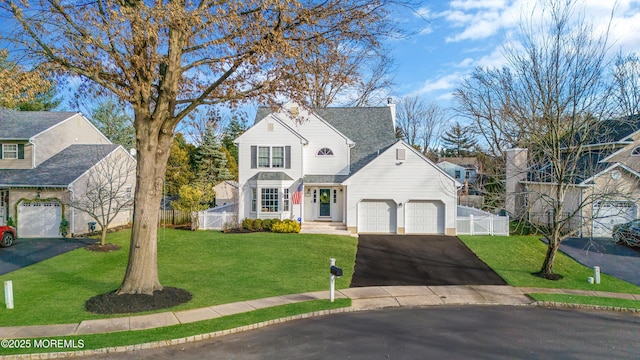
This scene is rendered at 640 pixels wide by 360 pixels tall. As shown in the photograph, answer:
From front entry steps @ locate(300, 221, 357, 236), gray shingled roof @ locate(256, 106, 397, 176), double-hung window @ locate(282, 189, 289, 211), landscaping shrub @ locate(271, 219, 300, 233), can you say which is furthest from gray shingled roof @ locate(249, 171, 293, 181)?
gray shingled roof @ locate(256, 106, 397, 176)

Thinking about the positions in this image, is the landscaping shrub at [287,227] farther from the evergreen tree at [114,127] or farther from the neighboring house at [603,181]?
the evergreen tree at [114,127]

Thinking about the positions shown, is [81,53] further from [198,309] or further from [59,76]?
[198,309]

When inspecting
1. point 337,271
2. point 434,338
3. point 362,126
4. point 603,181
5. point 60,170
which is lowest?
point 434,338

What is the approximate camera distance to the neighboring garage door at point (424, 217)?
2300cm

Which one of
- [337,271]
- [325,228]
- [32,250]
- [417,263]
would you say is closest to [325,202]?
[325,228]

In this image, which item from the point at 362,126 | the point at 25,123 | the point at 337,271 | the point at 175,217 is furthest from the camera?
the point at 362,126

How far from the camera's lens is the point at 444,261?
17062 millimetres

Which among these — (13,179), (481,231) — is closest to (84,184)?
(13,179)

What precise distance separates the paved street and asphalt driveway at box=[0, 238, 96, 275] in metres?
11.0

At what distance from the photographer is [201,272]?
14.6 meters

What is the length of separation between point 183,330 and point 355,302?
4.81 m

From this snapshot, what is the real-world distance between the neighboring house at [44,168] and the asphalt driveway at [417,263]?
1596 cm

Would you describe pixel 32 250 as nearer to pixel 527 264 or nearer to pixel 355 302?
pixel 355 302

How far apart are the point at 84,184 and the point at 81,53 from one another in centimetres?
1576
